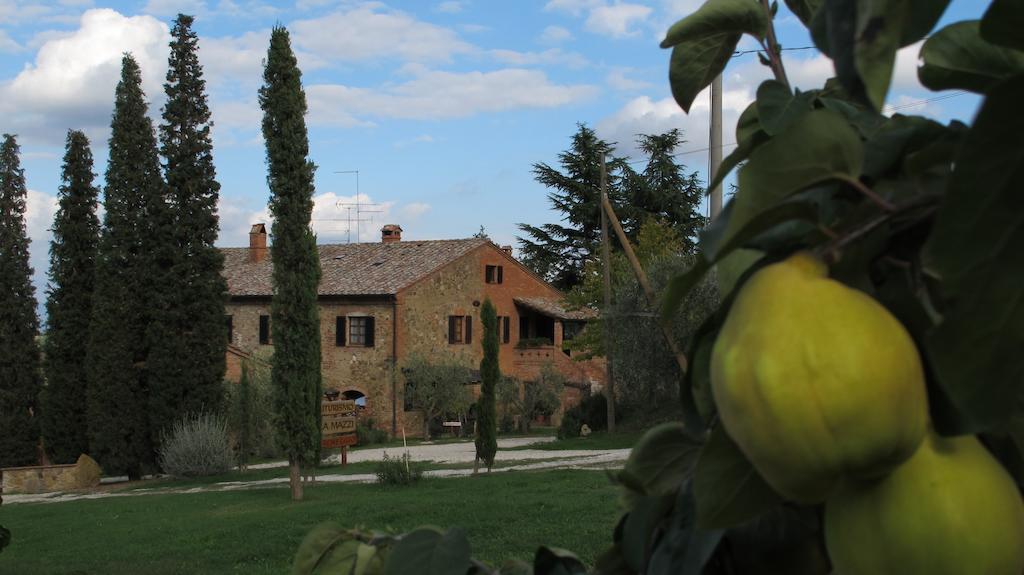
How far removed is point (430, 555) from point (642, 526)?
20 cm

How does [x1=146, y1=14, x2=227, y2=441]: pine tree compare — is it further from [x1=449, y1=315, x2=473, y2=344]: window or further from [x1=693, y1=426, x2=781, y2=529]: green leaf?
[x1=693, y1=426, x2=781, y2=529]: green leaf

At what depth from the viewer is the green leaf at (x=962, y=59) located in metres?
0.45

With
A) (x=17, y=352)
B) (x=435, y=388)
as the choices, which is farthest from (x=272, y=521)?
(x=435, y=388)

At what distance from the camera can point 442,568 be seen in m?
0.79

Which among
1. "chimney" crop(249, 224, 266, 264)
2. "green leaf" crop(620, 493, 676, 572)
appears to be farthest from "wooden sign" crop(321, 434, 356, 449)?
"green leaf" crop(620, 493, 676, 572)

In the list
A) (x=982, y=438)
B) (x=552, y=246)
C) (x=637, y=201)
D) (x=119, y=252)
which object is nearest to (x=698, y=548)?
(x=982, y=438)

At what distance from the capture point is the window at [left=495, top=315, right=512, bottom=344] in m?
31.8

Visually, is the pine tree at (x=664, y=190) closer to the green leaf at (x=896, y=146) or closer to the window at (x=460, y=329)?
the window at (x=460, y=329)

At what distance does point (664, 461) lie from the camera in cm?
65

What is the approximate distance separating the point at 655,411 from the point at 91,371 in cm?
1212

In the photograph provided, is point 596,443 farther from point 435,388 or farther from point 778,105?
point 778,105

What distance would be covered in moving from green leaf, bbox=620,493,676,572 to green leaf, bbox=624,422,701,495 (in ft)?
0.08

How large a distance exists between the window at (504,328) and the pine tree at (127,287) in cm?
1357

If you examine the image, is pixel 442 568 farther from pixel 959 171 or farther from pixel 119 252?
pixel 119 252
